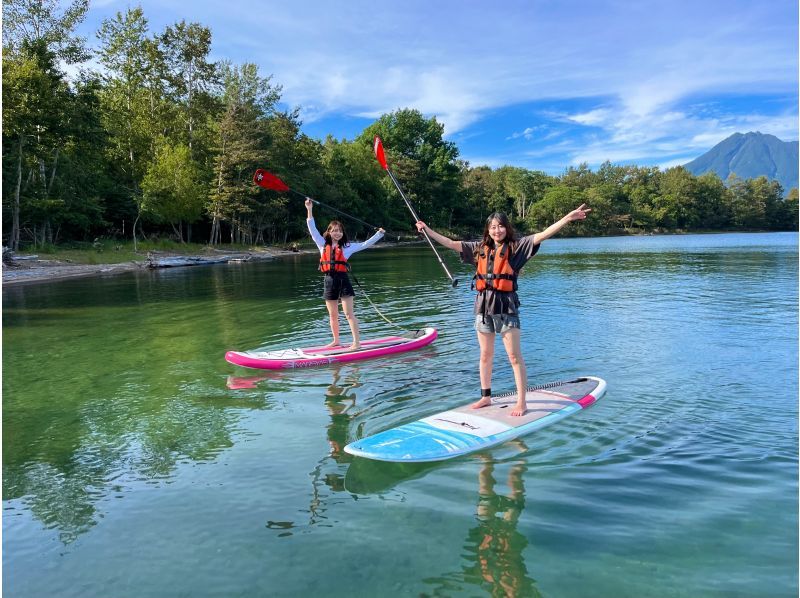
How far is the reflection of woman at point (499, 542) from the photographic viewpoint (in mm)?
3771

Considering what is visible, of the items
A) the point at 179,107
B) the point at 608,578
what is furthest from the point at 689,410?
the point at 179,107

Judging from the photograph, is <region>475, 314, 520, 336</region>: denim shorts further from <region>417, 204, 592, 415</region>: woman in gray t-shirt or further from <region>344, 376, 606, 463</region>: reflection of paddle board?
<region>344, 376, 606, 463</region>: reflection of paddle board

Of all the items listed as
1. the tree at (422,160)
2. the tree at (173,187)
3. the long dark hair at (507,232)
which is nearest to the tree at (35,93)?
the tree at (173,187)

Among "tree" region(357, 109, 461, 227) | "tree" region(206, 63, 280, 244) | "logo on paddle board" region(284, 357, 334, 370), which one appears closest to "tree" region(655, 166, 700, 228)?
"tree" region(357, 109, 461, 227)

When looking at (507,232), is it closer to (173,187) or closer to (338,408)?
(338,408)

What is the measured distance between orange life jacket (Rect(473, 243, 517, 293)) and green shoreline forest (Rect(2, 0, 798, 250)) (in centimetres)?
3505

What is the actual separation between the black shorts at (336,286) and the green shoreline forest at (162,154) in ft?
102

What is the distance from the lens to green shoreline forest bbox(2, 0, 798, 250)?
33.9m

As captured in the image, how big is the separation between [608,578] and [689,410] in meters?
4.11

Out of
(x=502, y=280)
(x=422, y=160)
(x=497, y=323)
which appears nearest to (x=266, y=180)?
(x=502, y=280)

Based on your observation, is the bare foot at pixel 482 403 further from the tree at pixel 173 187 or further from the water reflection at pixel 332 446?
the tree at pixel 173 187

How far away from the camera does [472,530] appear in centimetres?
441

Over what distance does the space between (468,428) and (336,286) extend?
4.62 m

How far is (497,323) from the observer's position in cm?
645
